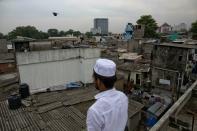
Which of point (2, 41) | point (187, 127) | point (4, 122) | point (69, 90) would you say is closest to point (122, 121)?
point (187, 127)

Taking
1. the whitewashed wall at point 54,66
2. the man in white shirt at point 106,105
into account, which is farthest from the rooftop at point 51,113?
the man in white shirt at point 106,105

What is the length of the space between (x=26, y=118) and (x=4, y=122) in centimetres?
123

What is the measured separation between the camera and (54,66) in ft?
53.0

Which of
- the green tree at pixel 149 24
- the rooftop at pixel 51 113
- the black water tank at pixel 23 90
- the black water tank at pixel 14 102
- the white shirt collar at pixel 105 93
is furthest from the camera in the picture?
the green tree at pixel 149 24

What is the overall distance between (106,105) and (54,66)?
48.3 ft

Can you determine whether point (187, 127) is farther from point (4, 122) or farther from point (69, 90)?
point (69, 90)

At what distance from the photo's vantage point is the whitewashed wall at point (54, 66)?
14696 millimetres

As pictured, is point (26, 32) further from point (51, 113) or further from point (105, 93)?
point (105, 93)

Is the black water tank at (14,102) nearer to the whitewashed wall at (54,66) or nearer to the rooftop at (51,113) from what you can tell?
the rooftop at (51,113)

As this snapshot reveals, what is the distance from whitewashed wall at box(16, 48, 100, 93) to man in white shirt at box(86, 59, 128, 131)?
44.8 feet

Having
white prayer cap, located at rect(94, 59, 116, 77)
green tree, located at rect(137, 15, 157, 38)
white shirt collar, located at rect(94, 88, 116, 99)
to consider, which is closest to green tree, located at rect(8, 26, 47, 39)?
green tree, located at rect(137, 15, 157, 38)

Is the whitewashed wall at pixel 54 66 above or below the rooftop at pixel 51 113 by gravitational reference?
above

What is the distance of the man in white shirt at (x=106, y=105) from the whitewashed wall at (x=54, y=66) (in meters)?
13.7

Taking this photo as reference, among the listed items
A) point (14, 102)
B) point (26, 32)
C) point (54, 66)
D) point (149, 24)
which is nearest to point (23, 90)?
point (14, 102)
